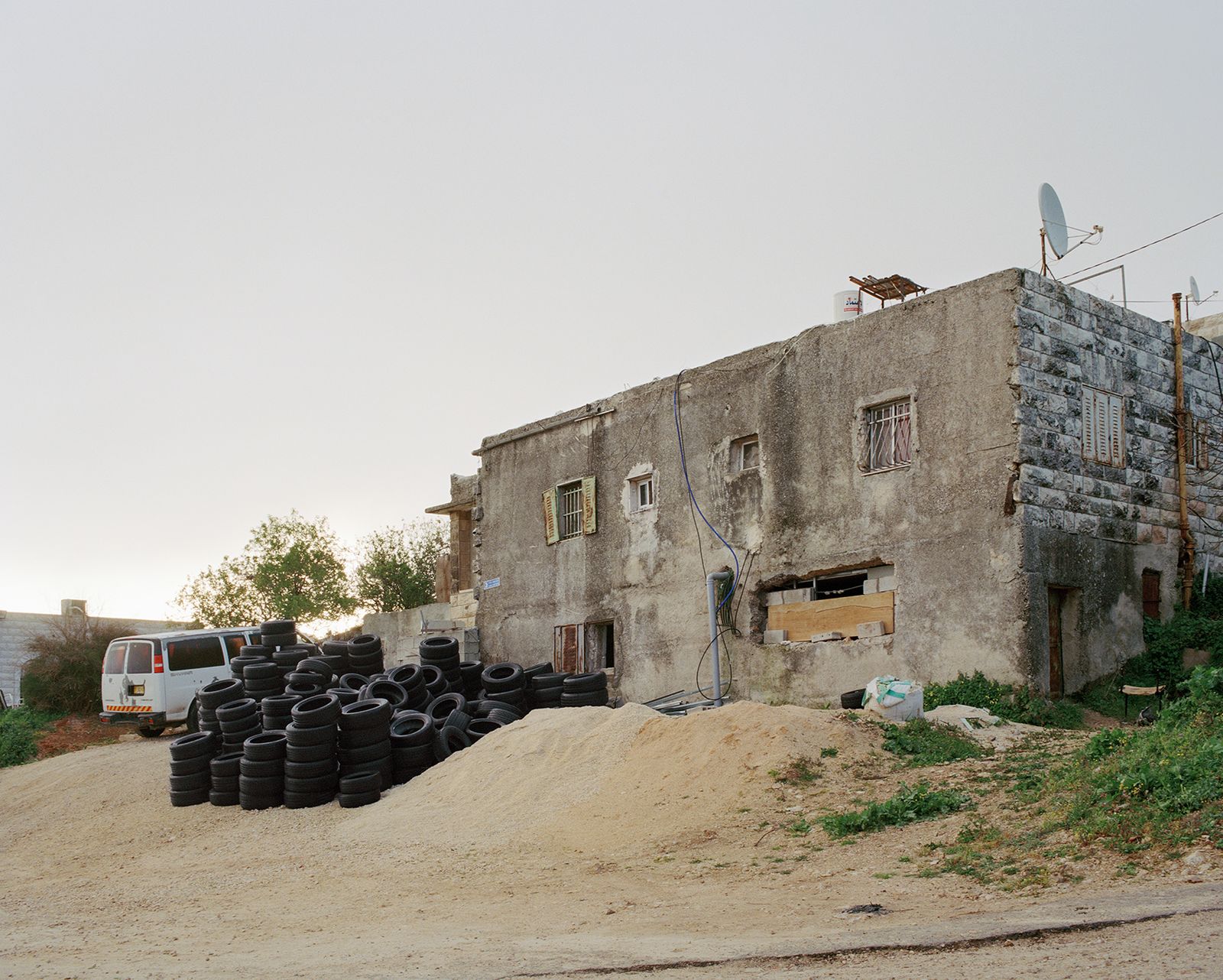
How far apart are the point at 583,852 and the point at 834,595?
7.80 metres

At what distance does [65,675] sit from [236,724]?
1604 centimetres

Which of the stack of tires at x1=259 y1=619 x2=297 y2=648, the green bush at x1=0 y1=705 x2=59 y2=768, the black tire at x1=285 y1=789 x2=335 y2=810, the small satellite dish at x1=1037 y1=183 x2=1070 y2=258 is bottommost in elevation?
the green bush at x1=0 y1=705 x2=59 y2=768

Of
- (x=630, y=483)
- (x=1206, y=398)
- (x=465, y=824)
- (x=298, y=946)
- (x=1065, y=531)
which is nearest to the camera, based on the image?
(x=298, y=946)

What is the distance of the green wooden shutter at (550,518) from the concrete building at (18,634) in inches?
572

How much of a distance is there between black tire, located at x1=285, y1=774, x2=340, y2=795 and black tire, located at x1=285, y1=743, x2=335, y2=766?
0.22 meters

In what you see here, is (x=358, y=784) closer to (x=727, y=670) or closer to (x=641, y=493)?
(x=727, y=670)

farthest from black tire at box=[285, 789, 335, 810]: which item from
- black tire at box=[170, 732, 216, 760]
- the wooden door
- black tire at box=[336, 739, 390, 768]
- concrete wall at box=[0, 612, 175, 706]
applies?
concrete wall at box=[0, 612, 175, 706]

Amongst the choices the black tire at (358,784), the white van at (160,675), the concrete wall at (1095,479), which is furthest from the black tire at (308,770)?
the concrete wall at (1095,479)

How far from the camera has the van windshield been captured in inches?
844

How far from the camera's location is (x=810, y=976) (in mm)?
6188

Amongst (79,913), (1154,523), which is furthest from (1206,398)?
(79,913)

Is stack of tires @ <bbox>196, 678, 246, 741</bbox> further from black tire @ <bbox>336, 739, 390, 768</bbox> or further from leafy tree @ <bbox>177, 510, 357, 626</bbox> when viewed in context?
leafy tree @ <bbox>177, 510, 357, 626</bbox>

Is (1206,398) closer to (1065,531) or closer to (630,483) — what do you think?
(1065,531)

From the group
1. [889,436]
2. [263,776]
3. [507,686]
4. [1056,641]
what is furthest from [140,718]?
Answer: [1056,641]
